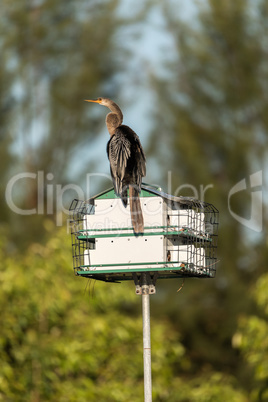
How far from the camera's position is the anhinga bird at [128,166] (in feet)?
16.9

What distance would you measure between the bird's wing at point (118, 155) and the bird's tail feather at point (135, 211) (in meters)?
0.10

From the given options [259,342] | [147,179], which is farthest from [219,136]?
[259,342]

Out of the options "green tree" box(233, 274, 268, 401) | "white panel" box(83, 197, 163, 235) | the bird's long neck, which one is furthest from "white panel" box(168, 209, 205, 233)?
"green tree" box(233, 274, 268, 401)

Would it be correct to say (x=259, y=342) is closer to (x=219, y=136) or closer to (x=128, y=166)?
(x=128, y=166)

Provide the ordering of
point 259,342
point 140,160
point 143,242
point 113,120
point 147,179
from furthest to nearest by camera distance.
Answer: point 147,179 < point 259,342 < point 113,120 < point 140,160 < point 143,242

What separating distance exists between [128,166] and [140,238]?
0.53m

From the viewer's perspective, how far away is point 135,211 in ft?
16.7

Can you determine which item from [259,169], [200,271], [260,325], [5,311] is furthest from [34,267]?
[259,169]

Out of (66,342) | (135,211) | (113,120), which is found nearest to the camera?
(135,211)

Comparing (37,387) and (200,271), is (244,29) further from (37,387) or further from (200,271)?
(200,271)

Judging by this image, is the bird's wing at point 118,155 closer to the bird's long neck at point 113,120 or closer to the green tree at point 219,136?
the bird's long neck at point 113,120

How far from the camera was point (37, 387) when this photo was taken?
9828 mm

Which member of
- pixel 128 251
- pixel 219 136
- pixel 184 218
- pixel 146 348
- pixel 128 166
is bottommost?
pixel 146 348

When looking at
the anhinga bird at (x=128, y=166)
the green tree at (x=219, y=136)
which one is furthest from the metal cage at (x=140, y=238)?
the green tree at (x=219, y=136)
